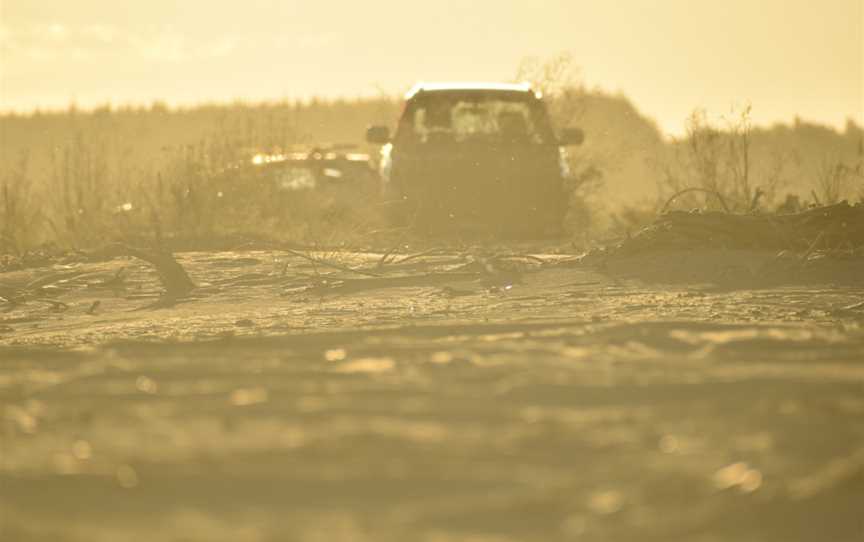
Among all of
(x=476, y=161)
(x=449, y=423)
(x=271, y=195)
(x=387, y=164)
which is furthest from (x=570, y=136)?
(x=449, y=423)

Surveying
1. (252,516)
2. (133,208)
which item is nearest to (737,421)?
(252,516)

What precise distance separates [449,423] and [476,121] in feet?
35.5

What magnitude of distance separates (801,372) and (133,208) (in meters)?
12.7

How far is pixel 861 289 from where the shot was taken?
31.3ft

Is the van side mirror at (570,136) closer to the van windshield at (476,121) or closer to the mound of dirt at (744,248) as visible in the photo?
the van windshield at (476,121)

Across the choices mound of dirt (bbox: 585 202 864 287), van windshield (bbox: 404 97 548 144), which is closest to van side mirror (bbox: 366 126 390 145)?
van windshield (bbox: 404 97 548 144)

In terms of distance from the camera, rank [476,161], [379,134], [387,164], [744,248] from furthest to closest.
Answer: [379,134] < [387,164] < [476,161] < [744,248]

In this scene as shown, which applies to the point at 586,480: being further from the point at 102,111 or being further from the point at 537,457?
the point at 102,111

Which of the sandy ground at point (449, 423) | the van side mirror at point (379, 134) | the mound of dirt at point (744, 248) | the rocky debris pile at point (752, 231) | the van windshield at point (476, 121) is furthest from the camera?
the van side mirror at point (379, 134)

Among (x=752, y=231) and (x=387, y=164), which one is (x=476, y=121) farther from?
(x=752, y=231)

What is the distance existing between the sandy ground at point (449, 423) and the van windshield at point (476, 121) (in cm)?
640

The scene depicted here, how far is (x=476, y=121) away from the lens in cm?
1589

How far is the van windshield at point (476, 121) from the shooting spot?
51.1 feet

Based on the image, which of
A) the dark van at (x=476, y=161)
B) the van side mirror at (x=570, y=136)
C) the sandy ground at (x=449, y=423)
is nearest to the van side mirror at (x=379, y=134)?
the dark van at (x=476, y=161)
